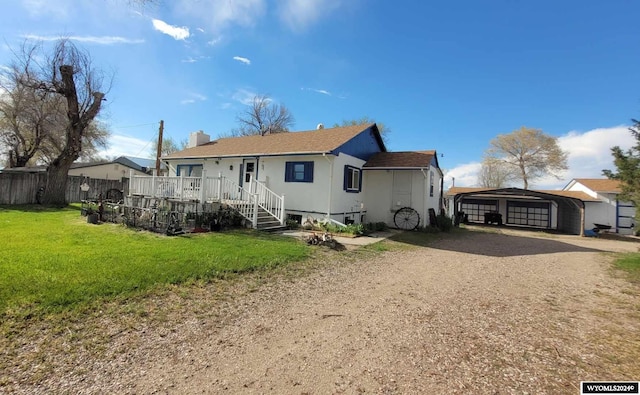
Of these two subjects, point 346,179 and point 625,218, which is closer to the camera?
point 346,179

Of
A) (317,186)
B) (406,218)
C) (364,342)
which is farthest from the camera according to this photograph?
(406,218)

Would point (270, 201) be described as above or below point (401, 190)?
below

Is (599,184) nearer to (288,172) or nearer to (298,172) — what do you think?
(298,172)

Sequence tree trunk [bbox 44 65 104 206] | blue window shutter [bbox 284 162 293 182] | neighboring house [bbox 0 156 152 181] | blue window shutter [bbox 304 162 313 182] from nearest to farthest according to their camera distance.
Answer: blue window shutter [bbox 304 162 313 182], blue window shutter [bbox 284 162 293 182], tree trunk [bbox 44 65 104 206], neighboring house [bbox 0 156 152 181]

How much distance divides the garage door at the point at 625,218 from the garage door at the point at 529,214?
3778 millimetres

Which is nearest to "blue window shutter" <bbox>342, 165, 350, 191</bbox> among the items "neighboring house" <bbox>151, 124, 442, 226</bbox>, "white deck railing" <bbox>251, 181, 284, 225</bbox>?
"neighboring house" <bbox>151, 124, 442, 226</bbox>

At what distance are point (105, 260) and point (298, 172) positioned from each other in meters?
8.77

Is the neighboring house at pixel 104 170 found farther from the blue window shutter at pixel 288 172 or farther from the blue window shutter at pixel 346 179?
the blue window shutter at pixel 346 179

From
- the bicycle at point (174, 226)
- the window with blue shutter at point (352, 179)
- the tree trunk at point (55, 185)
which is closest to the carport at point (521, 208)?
the window with blue shutter at point (352, 179)

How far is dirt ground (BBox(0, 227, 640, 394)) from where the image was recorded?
268 cm

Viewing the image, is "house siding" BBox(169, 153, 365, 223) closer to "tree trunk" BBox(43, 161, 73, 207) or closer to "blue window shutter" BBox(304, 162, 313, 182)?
"blue window shutter" BBox(304, 162, 313, 182)

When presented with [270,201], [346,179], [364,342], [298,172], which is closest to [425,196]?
[346,179]

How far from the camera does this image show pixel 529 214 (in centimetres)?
2356

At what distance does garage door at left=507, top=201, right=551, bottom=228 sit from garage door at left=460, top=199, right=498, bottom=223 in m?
1.18
